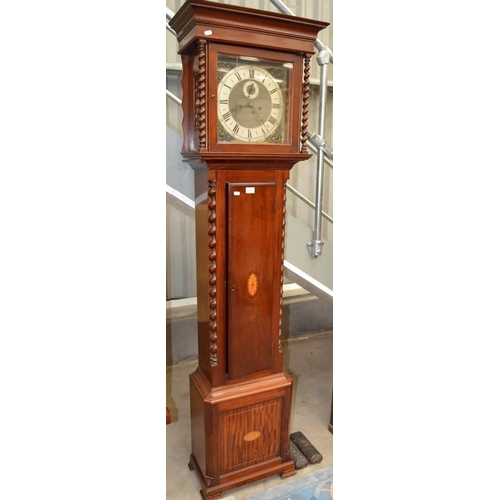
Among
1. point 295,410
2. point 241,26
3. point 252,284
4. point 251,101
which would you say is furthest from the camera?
point 295,410

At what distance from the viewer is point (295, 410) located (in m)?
2.21

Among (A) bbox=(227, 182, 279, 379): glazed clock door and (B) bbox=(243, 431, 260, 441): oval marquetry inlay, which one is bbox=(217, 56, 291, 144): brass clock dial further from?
(B) bbox=(243, 431, 260, 441): oval marquetry inlay

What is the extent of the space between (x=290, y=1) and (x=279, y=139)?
1557 millimetres

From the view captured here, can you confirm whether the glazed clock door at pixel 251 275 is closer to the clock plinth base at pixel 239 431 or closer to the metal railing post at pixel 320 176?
the clock plinth base at pixel 239 431

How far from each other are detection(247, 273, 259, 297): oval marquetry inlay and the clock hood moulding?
74cm

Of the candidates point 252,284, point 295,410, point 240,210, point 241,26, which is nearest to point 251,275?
point 252,284

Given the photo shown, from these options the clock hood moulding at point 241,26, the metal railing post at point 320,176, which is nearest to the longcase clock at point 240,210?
the clock hood moulding at point 241,26

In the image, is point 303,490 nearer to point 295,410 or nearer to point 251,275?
point 295,410

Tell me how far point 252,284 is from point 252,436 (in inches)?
22.6

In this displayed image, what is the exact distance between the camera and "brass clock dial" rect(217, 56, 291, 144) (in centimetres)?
139

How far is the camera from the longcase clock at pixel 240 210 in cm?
137

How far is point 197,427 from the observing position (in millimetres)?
1675

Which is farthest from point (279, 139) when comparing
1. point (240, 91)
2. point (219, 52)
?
point (219, 52)

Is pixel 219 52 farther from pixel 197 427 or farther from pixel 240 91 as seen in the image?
pixel 197 427
